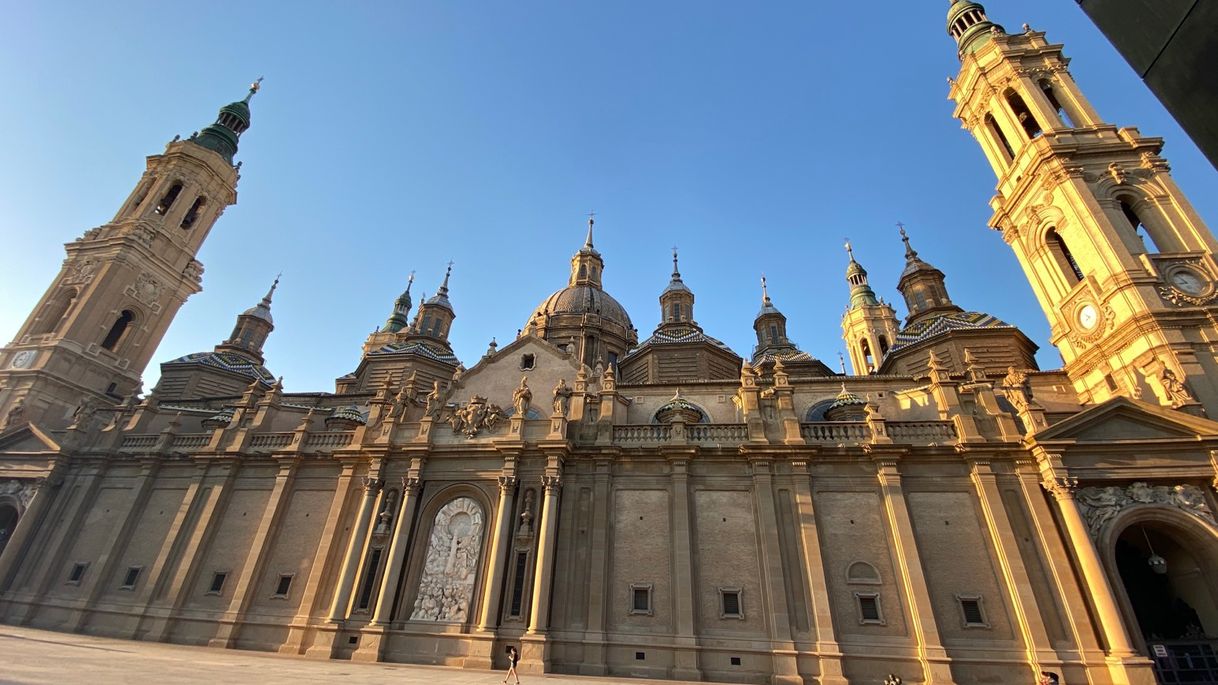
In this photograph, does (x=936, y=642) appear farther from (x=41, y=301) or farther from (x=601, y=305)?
(x=41, y=301)

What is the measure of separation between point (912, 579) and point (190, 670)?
21.1 m

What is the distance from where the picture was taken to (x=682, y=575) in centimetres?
2019

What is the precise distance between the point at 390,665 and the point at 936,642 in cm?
1810

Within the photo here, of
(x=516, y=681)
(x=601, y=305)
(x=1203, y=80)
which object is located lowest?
(x=516, y=681)

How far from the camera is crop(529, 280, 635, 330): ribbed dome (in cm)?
4869

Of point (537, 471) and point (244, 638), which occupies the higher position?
point (537, 471)

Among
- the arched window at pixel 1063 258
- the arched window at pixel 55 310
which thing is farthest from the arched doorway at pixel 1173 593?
the arched window at pixel 55 310

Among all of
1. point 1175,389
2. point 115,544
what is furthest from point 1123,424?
point 115,544

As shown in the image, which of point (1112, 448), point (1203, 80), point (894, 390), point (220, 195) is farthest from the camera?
point (220, 195)

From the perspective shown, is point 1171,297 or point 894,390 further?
point 894,390

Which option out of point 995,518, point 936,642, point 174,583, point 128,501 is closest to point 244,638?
point 174,583

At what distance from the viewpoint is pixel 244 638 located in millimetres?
22344

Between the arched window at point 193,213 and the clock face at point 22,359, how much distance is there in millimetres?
12603

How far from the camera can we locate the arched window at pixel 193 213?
136 ft
